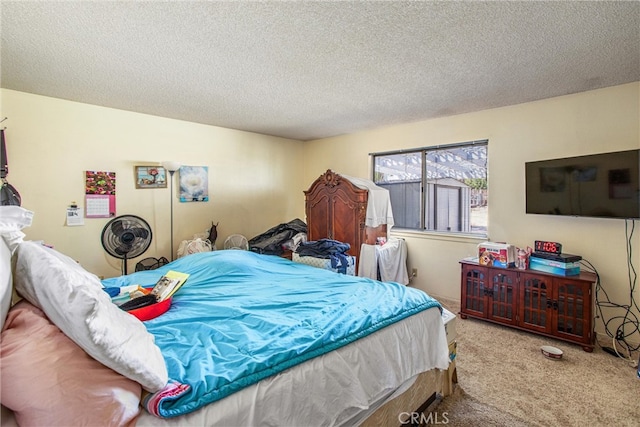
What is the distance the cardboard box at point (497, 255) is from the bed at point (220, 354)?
1521 millimetres

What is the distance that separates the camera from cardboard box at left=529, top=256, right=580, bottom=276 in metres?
2.71

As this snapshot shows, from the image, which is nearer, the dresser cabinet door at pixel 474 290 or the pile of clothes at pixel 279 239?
the dresser cabinet door at pixel 474 290

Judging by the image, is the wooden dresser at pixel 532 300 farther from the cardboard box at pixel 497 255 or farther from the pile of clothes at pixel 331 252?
the pile of clothes at pixel 331 252

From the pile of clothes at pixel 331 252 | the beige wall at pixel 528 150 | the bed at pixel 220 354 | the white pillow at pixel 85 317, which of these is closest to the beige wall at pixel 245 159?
the beige wall at pixel 528 150

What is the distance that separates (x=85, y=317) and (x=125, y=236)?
9.34 feet

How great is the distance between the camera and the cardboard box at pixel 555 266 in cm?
271

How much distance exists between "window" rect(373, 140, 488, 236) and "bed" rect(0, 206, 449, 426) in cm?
223

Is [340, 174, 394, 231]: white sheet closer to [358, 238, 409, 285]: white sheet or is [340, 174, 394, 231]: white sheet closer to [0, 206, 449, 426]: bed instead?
[358, 238, 409, 285]: white sheet

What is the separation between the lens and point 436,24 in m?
1.84

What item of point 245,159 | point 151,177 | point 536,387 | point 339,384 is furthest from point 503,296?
point 151,177

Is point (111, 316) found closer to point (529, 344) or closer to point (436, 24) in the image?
point (436, 24)

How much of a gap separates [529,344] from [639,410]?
86 centimetres

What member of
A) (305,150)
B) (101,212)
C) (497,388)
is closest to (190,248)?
(101,212)

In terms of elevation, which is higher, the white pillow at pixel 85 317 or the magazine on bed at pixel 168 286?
the white pillow at pixel 85 317
